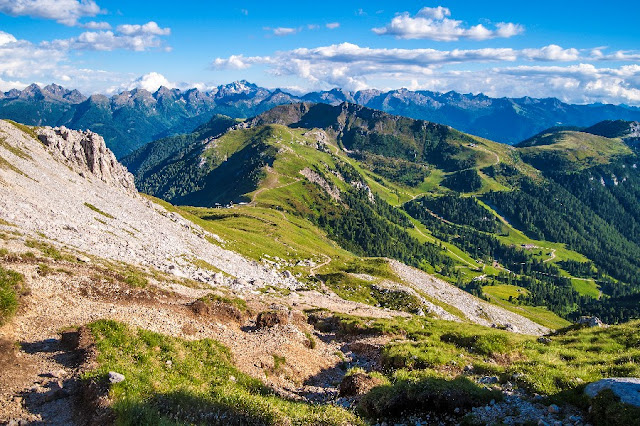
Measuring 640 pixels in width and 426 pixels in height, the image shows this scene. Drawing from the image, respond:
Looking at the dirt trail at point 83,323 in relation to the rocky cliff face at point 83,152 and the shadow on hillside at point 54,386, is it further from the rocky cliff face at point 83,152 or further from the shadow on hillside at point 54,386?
the rocky cliff face at point 83,152

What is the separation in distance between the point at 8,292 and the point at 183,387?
13.2m

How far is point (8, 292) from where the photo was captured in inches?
876

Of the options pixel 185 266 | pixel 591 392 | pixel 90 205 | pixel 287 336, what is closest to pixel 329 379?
pixel 287 336

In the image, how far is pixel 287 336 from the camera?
29453mm

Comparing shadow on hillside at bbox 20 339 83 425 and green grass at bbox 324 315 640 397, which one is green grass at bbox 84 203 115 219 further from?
shadow on hillside at bbox 20 339 83 425

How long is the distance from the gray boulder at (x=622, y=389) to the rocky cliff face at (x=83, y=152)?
410 feet

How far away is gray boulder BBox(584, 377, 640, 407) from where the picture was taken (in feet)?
47.6

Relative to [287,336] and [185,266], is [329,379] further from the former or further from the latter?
[185,266]

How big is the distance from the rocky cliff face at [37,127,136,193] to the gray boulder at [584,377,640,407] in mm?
124985

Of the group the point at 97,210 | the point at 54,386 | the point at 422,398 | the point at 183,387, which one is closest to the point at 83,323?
the point at 54,386

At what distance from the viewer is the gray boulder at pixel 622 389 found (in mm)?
14523

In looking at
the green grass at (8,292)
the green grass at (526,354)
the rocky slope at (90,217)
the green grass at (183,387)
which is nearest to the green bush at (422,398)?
the green grass at (183,387)

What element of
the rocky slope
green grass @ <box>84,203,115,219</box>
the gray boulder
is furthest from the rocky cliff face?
the gray boulder

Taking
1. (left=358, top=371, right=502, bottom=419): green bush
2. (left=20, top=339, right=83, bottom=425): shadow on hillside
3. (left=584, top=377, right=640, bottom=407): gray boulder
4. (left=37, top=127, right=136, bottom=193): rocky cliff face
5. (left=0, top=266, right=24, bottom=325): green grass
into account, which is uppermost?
(left=37, top=127, right=136, bottom=193): rocky cliff face
